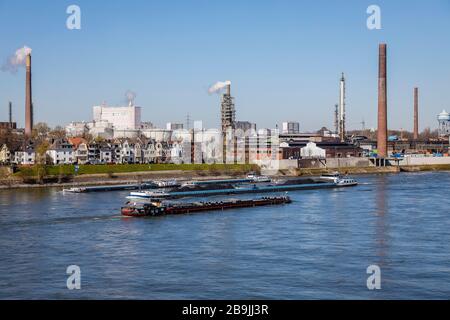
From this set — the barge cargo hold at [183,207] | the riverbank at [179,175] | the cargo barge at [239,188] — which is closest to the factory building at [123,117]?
the riverbank at [179,175]

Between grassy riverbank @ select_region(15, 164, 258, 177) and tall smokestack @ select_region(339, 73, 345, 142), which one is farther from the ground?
tall smokestack @ select_region(339, 73, 345, 142)

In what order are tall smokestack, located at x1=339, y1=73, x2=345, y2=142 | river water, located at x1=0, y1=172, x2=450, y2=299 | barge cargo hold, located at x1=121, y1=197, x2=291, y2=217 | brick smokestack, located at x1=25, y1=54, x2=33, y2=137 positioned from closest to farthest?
river water, located at x1=0, y1=172, x2=450, y2=299 → barge cargo hold, located at x1=121, y1=197, x2=291, y2=217 → brick smokestack, located at x1=25, y1=54, x2=33, y2=137 → tall smokestack, located at x1=339, y1=73, x2=345, y2=142

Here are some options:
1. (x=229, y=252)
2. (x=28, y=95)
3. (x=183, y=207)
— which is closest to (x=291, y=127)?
(x=28, y=95)

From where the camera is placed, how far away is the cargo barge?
74.1ft

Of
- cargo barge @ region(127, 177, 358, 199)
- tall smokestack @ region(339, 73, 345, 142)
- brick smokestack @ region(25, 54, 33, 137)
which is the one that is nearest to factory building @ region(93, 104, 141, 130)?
tall smokestack @ region(339, 73, 345, 142)

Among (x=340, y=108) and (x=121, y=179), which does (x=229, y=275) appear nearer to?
(x=121, y=179)

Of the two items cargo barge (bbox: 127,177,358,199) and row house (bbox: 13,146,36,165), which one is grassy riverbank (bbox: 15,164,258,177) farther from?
cargo barge (bbox: 127,177,358,199)

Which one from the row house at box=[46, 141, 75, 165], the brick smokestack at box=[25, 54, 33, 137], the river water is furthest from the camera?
the brick smokestack at box=[25, 54, 33, 137]

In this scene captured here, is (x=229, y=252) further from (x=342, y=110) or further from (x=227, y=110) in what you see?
(x=342, y=110)

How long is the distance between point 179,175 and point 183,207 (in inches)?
574

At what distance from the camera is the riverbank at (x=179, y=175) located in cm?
Answer: 2781

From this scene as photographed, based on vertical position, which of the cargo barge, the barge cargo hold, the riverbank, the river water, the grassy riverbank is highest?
the grassy riverbank

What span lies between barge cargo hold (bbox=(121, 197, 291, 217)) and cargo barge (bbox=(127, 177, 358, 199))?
3.15 meters
